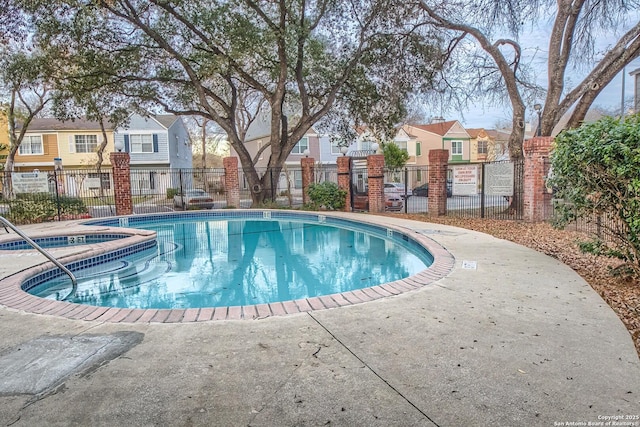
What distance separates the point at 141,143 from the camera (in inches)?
1040

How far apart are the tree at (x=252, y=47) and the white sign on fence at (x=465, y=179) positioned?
14.0 ft

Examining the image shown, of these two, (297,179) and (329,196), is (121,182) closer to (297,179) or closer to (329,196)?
(329,196)

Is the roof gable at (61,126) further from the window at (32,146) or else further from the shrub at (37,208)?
the shrub at (37,208)

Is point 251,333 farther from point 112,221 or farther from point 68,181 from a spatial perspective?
point 68,181

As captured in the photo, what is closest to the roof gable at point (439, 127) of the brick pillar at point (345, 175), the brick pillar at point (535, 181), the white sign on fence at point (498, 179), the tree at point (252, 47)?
the tree at point (252, 47)

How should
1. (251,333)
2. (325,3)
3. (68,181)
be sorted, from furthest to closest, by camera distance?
(68,181) → (325,3) → (251,333)

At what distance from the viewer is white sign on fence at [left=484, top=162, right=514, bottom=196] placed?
36.2ft

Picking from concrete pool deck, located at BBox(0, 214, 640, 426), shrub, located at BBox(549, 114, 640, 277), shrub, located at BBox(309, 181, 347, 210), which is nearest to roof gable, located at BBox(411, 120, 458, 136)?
shrub, located at BBox(309, 181, 347, 210)

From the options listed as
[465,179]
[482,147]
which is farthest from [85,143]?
[482,147]

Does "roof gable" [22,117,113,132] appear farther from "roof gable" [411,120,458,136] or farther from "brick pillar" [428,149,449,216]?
"roof gable" [411,120,458,136]

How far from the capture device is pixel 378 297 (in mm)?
3955

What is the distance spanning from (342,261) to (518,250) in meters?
3.05

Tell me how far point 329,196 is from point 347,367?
12667 mm

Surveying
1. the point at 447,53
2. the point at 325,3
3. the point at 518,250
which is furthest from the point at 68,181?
the point at 518,250
